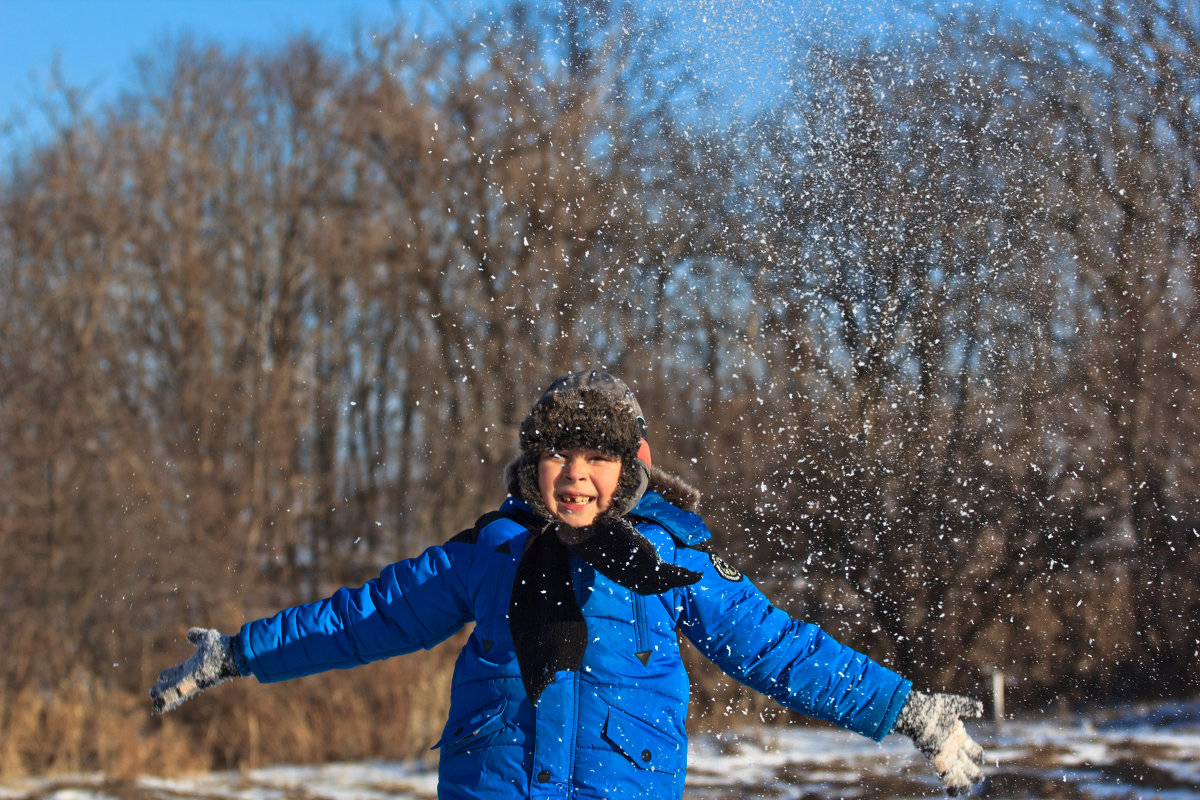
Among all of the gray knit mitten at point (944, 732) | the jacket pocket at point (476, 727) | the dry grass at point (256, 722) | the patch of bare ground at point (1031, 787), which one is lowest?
the patch of bare ground at point (1031, 787)

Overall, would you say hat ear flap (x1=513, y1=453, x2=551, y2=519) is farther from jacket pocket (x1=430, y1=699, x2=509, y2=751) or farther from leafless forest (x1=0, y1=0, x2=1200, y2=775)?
leafless forest (x1=0, y1=0, x2=1200, y2=775)

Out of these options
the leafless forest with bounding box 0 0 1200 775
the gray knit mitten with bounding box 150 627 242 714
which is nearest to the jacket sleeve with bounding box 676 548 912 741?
the gray knit mitten with bounding box 150 627 242 714

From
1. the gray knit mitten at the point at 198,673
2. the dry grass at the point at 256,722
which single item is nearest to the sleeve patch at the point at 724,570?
the gray knit mitten at the point at 198,673

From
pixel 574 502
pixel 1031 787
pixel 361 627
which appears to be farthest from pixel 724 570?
pixel 1031 787

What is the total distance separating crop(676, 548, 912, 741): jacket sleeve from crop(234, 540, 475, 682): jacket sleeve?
462 millimetres

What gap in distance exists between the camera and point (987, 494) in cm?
589

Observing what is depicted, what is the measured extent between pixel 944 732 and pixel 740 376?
4341 millimetres

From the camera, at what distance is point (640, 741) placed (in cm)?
181

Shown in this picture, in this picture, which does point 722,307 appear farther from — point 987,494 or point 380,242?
point 380,242

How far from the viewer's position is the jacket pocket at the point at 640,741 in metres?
1.79

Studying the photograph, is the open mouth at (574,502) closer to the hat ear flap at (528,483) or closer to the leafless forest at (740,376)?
the hat ear flap at (528,483)

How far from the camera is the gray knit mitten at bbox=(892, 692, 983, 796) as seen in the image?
1854mm

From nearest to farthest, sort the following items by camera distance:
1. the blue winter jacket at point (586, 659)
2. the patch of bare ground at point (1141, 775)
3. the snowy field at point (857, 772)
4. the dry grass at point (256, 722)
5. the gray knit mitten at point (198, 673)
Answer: the blue winter jacket at point (586, 659) < the gray knit mitten at point (198, 673) < the patch of bare ground at point (1141, 775) < the snowy field at point (857, 772) < the dry grass at point (256, 722)

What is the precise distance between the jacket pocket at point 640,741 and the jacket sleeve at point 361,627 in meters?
0.40
